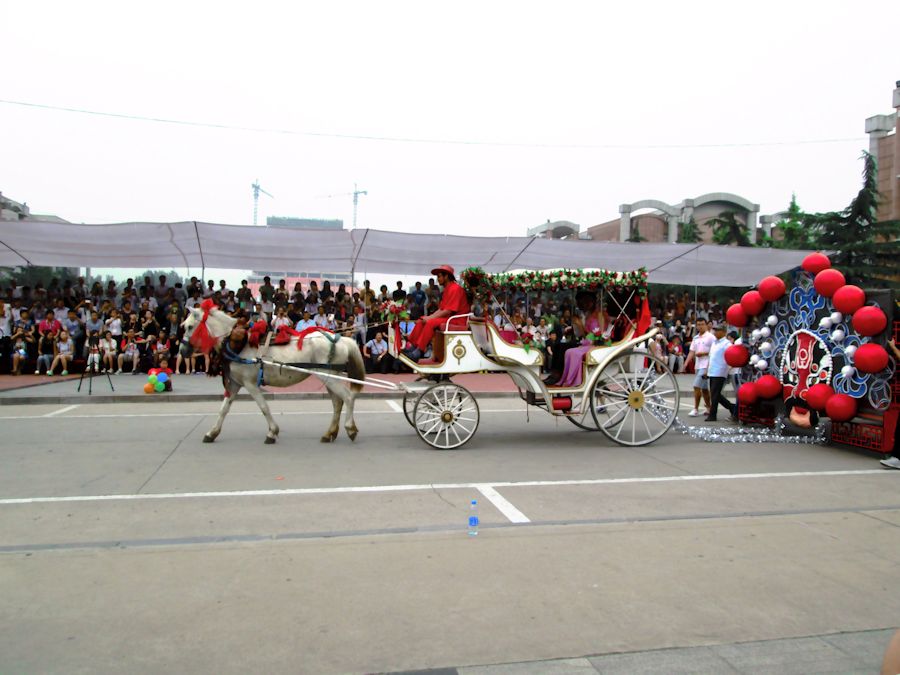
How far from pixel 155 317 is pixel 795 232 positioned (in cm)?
2775

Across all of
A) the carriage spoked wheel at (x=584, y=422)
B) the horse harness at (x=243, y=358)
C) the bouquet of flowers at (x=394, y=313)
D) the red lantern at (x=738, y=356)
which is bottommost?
the carriage spoked wheel at (x=584, y=422)

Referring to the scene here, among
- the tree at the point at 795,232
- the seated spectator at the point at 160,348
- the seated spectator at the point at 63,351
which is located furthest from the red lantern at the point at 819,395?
the tree at the point at 795,232

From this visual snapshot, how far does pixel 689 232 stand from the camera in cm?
3341

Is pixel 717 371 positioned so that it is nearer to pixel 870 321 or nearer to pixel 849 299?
pixel 849 299

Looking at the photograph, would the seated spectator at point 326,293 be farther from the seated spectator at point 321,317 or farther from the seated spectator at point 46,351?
the seated spectator at point 46,351

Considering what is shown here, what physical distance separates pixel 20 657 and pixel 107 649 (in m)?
0.41

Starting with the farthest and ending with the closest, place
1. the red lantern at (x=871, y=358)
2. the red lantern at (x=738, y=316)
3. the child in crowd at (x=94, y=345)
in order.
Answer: the child in crowd at (x=94, y=345), the red lantern at (x=738, y=316), the red lantern at (x=871, y=358)

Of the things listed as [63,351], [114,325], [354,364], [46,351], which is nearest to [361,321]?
[114,325]

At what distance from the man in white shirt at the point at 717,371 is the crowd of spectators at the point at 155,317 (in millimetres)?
4144

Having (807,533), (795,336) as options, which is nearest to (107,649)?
(807,533)

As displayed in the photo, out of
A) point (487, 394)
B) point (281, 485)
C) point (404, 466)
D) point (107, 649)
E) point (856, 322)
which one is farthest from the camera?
point (487, 394)

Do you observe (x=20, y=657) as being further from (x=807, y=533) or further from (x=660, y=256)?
(x=660, y=256)

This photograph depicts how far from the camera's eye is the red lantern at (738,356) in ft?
36.2

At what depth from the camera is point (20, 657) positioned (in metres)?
3.56
